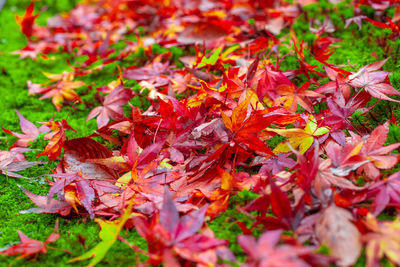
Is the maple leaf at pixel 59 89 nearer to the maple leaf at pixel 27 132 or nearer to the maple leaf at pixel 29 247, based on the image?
the maple leaf at pixel 27 132

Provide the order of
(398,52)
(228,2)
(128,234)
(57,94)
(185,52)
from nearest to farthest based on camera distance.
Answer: (128,234)
(398,52)
(57,94)
(185,52)
(228,2)

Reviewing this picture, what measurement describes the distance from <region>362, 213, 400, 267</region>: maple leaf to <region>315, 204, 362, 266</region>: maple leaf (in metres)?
0.03

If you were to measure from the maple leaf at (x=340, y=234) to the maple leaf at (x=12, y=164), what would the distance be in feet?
3.64

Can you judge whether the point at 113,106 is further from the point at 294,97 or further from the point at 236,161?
the point at 294,97

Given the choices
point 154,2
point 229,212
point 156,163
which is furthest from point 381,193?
point 154,2

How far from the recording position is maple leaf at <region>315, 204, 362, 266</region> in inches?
31.0

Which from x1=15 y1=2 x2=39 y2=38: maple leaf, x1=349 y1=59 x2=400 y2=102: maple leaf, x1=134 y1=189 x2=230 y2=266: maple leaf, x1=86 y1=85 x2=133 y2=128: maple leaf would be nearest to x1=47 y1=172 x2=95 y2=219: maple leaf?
x1=134 y1=189 x2=230 y2=266: maple leaf

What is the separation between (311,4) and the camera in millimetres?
2096

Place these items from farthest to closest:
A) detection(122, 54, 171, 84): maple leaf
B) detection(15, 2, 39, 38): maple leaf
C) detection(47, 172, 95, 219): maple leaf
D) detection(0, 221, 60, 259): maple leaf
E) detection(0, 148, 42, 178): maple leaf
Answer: detection(15, 2, 39, 38): maple leaf < detection(122, 54, 171, 84): maple leaf < detection(0, 148, 42, 178): maple leaf < detection(47, 172, 95, 219): maple leaf < detection(0, 221, 60, 259): maple leaf

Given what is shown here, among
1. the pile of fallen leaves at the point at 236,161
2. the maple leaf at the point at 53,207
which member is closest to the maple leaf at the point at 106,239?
the pile of fallen leaves at the point at 236,161

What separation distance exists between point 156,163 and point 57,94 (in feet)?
3.16

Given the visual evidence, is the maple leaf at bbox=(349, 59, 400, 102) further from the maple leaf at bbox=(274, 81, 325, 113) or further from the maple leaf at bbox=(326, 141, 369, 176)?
the maple leaf at bbox=(326, 141, 369, 176)

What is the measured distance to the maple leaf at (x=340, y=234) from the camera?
31.0 inches

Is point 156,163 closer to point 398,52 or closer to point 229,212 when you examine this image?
point 229,212
